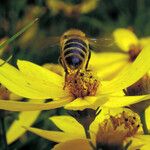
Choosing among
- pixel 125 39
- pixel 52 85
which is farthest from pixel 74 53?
pixel 125 39

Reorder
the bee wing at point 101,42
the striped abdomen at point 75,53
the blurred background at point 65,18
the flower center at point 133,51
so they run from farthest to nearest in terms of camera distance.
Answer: the blurred background at point 65,18
the flower center at point 133,51
the bee wing at point 101,42
the striped abdomen at point 75,53

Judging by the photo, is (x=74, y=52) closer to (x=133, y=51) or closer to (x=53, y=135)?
(x=53, y=135)

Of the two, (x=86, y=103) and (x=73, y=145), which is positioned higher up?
(x=86, y=103)

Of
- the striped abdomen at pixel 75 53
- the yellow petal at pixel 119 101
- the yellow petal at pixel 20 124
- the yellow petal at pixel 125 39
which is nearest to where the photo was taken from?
the yellow petal at pixel 119 101

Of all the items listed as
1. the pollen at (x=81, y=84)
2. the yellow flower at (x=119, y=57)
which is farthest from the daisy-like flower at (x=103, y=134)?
the yellow flower at (x=119, y=57)

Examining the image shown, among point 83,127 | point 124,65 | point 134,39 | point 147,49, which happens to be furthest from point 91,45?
point 134,39

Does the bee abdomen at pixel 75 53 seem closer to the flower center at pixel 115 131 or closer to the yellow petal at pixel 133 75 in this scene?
the yellow petal at pixel 133 75
